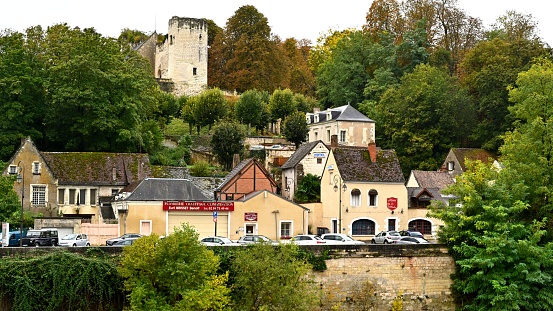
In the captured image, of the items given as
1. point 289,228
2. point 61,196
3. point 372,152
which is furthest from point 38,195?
point 372,152

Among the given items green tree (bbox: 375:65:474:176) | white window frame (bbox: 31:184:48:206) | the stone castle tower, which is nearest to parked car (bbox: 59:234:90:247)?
white window frame (bbox: 31:184:48:206)

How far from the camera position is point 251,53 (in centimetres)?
8100

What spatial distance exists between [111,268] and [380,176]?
2256cm

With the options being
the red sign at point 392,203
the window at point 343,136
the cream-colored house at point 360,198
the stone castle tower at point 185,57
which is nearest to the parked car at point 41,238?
the cream-colored house at point 360,198

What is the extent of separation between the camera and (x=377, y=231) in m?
45.0

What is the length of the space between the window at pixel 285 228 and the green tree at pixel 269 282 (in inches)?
607

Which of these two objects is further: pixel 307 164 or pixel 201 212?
pixel 307 164

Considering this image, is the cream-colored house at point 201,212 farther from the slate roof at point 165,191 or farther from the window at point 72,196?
the window at point 72,196

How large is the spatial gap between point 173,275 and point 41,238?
1217 cm

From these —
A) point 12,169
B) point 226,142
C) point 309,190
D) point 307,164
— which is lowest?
point 309,190

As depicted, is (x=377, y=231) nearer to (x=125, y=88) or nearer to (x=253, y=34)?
(x=125, y=88)

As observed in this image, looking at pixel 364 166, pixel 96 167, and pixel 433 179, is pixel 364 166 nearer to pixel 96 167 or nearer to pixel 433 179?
pixel 433 179

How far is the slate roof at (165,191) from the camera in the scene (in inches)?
1568

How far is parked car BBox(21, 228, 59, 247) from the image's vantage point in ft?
112
